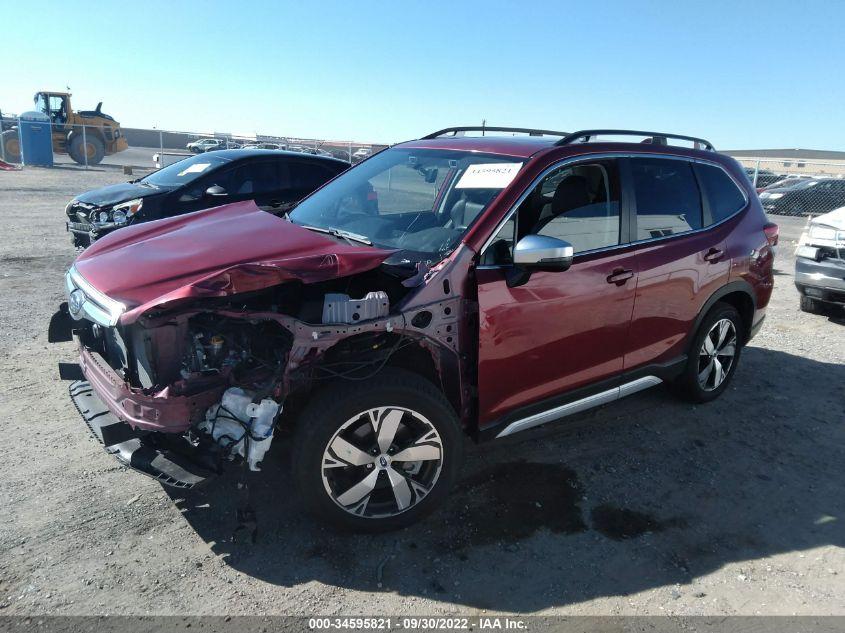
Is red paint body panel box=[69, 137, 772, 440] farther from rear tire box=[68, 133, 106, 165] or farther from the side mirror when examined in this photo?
rear tire box=[68, 133, 106, 165]

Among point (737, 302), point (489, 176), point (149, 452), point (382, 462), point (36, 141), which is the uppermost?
point (36, 141)

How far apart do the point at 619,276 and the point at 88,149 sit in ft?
100.0

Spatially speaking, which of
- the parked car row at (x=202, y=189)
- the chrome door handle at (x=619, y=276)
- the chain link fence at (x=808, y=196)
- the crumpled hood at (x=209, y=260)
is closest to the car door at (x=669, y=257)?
the chrome door handle at (x=619, y=276)

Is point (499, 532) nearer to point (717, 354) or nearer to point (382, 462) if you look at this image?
point (382, 462)

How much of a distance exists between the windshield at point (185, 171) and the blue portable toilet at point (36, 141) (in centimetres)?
2134

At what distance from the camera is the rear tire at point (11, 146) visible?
2644cm

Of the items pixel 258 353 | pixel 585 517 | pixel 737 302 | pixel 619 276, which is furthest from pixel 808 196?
pixel 258 353

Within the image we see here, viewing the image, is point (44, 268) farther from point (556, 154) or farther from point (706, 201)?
point (706, 201)

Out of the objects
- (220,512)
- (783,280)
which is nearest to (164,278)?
(220,512)

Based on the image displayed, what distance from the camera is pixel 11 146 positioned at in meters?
26.6

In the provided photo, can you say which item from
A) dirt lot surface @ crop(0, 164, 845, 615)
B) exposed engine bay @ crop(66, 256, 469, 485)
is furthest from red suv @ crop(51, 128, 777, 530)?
dirt lot surface @ crop(0, 164, 845, 615)

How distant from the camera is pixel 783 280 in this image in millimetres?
10102

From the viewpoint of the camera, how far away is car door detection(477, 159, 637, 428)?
3.26m

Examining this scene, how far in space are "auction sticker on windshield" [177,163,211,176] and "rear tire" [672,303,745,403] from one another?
665 cm
